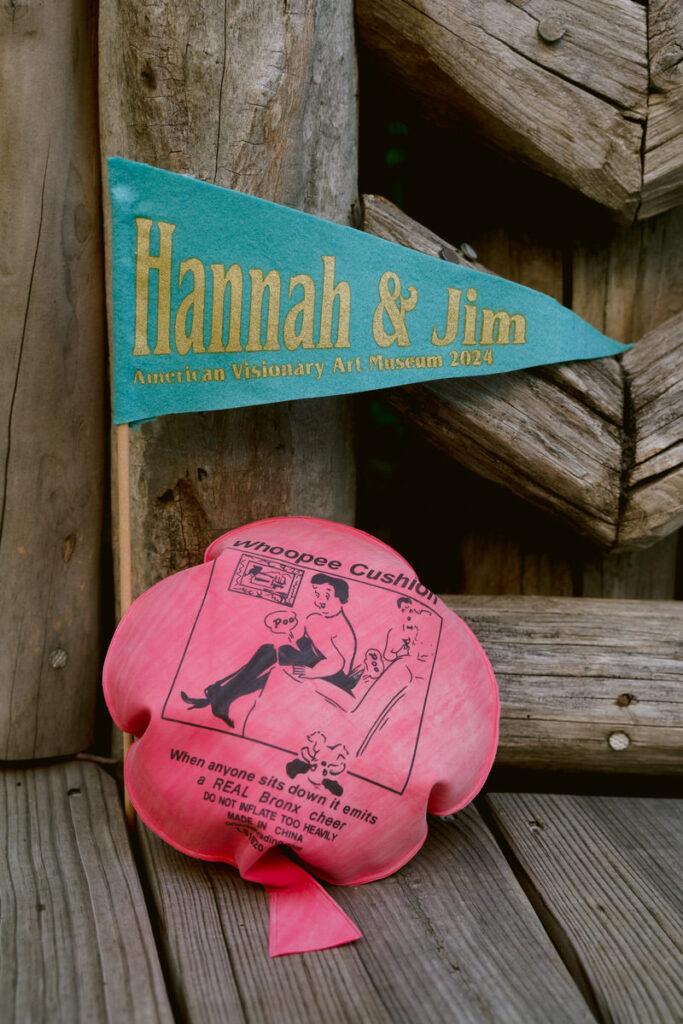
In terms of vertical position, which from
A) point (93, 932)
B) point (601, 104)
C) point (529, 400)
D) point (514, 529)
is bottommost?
point (93, 932)

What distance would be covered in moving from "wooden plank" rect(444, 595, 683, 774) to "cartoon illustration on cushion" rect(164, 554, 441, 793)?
1.10 ft

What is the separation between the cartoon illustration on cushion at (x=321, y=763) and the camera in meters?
1.16

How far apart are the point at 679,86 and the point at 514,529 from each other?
83 cm

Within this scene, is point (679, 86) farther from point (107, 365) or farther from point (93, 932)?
point (93, 932)

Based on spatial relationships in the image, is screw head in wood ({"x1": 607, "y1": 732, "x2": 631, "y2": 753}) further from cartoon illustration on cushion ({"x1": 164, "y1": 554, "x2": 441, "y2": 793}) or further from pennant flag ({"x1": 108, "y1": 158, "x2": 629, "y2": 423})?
pennant flag ({"x1": 108, "y1": 158, "x2": 629, "y2": 423})

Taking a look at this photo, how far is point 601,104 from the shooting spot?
143cm

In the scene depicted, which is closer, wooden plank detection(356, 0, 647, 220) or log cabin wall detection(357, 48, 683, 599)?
wooden plank detection(356, 0, 647, 220)

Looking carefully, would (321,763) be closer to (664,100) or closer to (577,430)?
(577,430)

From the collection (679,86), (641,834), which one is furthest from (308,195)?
(641,834)

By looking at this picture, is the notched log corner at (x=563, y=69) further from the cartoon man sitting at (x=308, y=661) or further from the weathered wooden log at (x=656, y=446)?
the cartoon man sitting at (x=308, y=661)

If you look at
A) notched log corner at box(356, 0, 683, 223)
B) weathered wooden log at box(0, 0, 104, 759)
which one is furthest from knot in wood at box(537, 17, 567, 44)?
weathered wooden log at box(0, 0, 104, 759)

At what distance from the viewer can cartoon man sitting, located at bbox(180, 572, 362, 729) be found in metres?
1.19

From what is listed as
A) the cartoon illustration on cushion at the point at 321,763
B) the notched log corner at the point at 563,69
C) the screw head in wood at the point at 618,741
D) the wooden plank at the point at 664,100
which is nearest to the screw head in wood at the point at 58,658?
the cartoon illustration on cushion at the point at 321,763

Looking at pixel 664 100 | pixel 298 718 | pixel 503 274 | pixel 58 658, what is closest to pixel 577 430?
pixel 503 274
